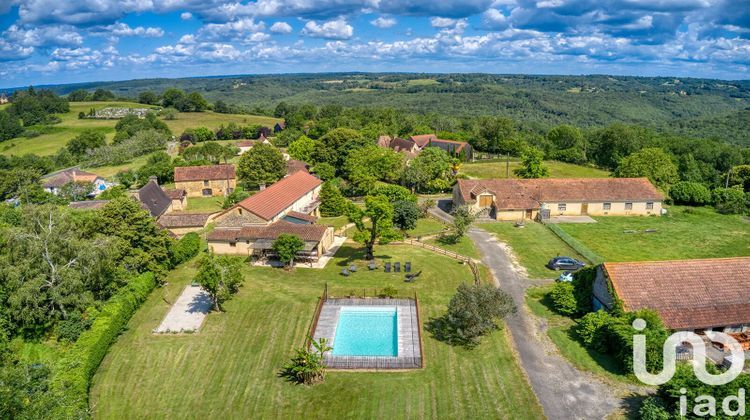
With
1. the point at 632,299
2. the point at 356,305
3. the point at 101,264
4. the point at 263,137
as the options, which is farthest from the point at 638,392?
the point at 263,137

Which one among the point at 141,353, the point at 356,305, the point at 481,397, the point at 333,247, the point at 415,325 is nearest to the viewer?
the point at 481,397

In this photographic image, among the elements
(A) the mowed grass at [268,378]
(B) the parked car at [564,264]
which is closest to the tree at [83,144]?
(A) the mowed grass at [268,378]

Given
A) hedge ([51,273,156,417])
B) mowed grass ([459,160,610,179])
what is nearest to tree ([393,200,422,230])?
hedge ([51,273,156,417])

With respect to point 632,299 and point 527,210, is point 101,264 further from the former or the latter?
point 527,210

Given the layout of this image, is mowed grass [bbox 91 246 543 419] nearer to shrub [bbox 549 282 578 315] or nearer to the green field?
shrub [bbox 549 282 578 315]

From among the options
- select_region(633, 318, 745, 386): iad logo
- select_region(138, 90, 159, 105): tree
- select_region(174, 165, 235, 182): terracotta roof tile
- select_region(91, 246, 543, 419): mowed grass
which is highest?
select_region(138, 90, 159, 105): tree

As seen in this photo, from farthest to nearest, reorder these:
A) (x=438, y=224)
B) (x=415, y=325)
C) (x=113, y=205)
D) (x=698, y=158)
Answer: (x=698, y=158), (x=438, y=224), (x=113, y=205), (x=415, y=325)
